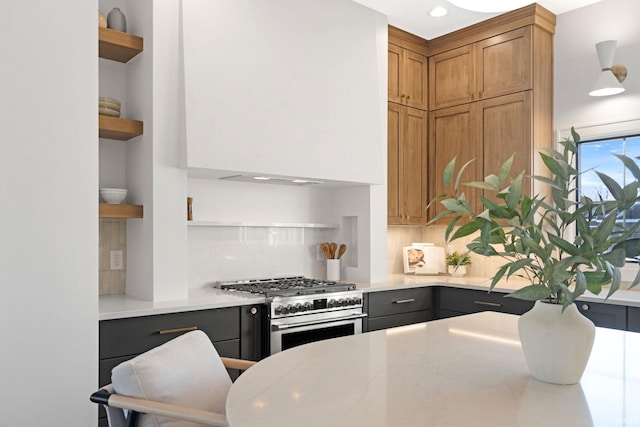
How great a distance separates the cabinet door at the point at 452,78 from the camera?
433 cm

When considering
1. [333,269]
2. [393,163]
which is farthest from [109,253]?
[393,163]

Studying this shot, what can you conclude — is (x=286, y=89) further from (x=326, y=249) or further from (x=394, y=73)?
(x=394, y=73)

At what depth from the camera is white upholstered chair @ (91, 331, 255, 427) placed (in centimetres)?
138

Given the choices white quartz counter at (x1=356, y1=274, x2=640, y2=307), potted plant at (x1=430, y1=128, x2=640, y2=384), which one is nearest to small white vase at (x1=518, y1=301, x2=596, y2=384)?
potted plant at (x1=430, y1=128, x2=640, y2=384)

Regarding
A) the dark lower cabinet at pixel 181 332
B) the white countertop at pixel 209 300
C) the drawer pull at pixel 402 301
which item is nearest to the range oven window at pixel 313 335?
the dark lower cabinet at pixel 181 332

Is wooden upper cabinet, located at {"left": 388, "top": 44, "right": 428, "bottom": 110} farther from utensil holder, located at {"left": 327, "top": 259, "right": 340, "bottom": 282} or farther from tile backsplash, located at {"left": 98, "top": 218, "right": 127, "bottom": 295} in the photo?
tile backsplash, located at {"left": 98, "top": 218, "right": 127, "bottom": 295}

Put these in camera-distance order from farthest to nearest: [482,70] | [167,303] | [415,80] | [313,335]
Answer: [415,80]
[482,70]
[313,335]
[167,303]

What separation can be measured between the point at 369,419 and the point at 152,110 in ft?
7.76

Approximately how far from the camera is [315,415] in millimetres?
1032

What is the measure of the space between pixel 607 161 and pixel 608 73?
0.66 m

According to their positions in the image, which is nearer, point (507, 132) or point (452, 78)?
point (507, 132)

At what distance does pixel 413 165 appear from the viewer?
14.8ft

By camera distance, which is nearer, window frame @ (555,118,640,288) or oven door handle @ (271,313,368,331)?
oven door handle @ (271,313,368,331)

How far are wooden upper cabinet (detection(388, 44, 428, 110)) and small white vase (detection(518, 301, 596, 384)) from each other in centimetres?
330
